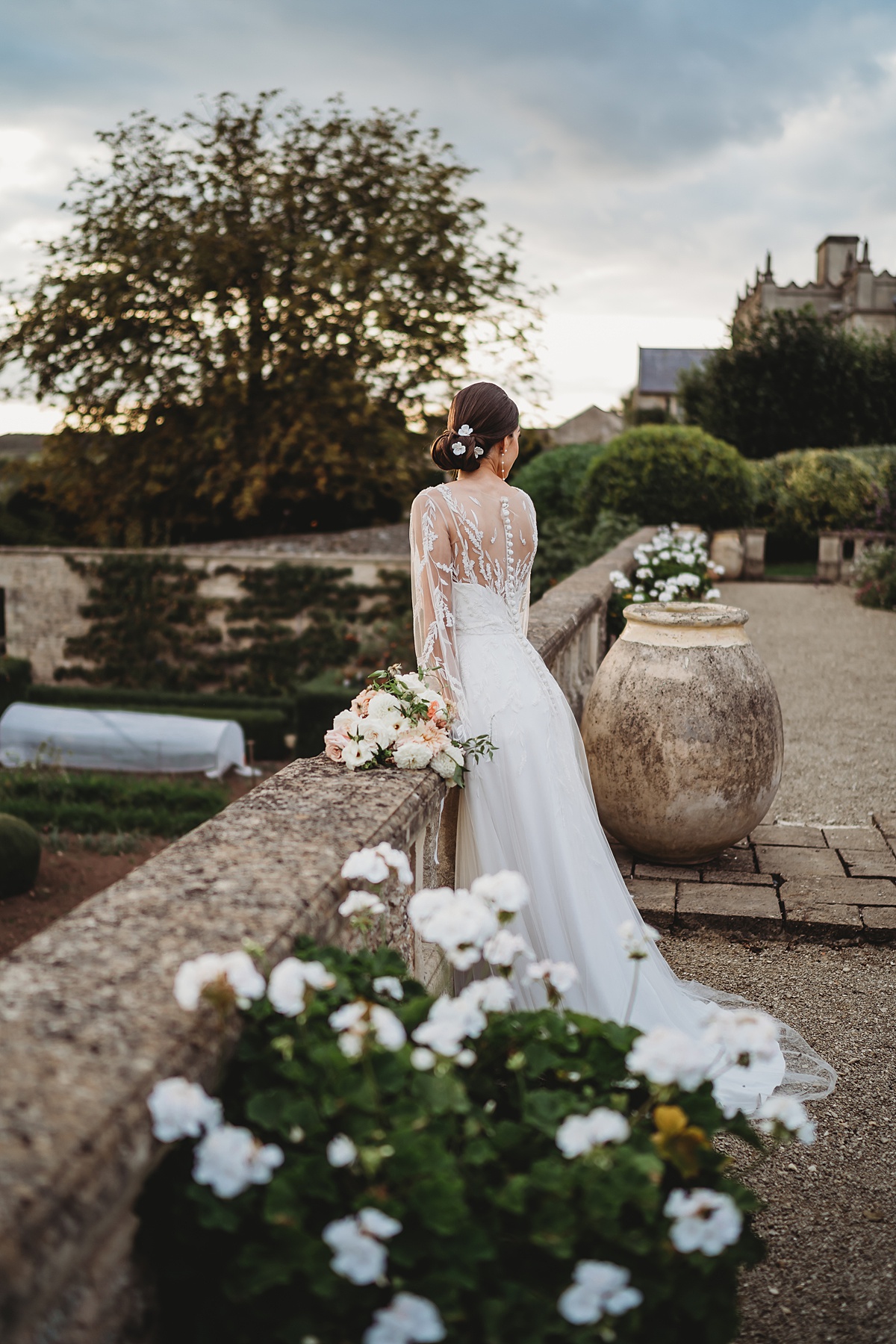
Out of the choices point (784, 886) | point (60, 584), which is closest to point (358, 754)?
point (784, 886)

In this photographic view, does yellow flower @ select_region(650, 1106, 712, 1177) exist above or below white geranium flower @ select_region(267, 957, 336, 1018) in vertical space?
below

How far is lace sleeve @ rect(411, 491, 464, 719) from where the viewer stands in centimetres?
276

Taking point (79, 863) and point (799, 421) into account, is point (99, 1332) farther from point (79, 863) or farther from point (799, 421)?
point (799, 421)

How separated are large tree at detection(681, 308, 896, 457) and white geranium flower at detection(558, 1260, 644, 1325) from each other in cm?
2489

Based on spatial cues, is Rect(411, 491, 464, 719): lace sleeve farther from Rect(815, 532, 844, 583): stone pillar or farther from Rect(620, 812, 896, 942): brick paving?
Rect(815, 532, 844, 583): stone pillar

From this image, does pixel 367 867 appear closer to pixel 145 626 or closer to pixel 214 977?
pixel 214 977

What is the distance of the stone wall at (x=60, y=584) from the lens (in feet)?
57.9

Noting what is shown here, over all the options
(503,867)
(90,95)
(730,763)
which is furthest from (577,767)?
(90,95)

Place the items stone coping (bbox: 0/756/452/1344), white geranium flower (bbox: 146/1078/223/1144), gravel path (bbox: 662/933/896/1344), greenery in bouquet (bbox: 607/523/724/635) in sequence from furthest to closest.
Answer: greenery in bouquet (bbox: 607/523/724/635), gravel path (bbox: 662/933/896/1344), white geranium flower (bbox: 146/1078/223/1144), stone coping (bbox: 0/756/452/1344)

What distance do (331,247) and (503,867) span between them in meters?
19.8

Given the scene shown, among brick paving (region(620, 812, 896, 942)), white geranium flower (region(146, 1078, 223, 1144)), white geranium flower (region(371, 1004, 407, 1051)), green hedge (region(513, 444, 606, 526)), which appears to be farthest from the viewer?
green hedge (region(513, 444, 606, 526))

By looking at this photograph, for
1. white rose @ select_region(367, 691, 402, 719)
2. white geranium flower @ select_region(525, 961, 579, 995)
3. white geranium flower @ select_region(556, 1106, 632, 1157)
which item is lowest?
white geranium flower @ select_region(556, 1106, 632, 1157)

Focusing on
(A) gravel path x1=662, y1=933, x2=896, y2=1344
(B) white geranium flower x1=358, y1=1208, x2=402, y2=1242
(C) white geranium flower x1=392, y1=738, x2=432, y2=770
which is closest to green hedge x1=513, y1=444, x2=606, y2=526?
(A) gravel path x1=662, y1=933, x2=896, y2=1344

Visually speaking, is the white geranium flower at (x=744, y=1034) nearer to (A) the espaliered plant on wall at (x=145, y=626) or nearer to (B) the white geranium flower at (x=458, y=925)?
(B) the white geranium flower at (x=458, y=925)
